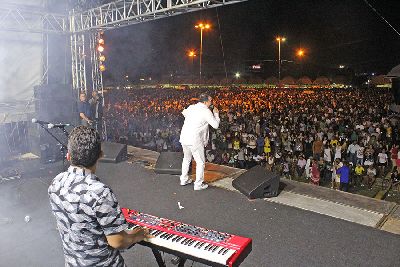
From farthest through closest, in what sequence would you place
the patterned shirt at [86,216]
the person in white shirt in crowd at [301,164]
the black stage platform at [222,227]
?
the person in white shirt in crowd at [301,164], the black stage platform at [222,227], the patterned shirt at [86,216]

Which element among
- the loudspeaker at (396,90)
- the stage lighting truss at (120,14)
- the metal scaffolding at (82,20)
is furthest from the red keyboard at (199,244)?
the stage lighting truss at (120,14)

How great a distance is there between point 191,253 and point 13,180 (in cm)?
545

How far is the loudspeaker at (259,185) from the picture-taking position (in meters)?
5.05

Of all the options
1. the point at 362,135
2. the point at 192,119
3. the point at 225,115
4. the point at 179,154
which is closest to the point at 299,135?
the point at 362,135

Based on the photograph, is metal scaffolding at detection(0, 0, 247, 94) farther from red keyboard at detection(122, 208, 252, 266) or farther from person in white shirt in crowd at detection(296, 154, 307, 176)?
person in white shirt in crowd at detection(296, 154, 307, 176)

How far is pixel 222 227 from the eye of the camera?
429 centimetres

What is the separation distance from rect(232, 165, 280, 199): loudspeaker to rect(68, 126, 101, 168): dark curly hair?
11.2 feet

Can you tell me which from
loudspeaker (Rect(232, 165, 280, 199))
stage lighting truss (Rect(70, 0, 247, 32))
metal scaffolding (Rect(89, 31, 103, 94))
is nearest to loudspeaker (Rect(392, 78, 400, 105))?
loudspeaker (Rect(232, 165, 280, 199))

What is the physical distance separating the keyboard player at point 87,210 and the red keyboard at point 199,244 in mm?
426

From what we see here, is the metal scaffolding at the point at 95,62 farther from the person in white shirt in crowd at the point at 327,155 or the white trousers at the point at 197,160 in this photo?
the person in white shirt in crowd at the point at 327,155

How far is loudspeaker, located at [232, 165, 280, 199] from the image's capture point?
5.05m

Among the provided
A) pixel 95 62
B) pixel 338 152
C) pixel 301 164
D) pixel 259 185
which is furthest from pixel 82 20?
pixel 338 152

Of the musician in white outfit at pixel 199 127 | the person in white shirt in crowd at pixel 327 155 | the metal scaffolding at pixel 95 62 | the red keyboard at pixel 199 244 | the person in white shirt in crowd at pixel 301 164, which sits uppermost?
the metal scaffolding at pixel 95 62

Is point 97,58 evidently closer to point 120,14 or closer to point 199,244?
point 120,14
